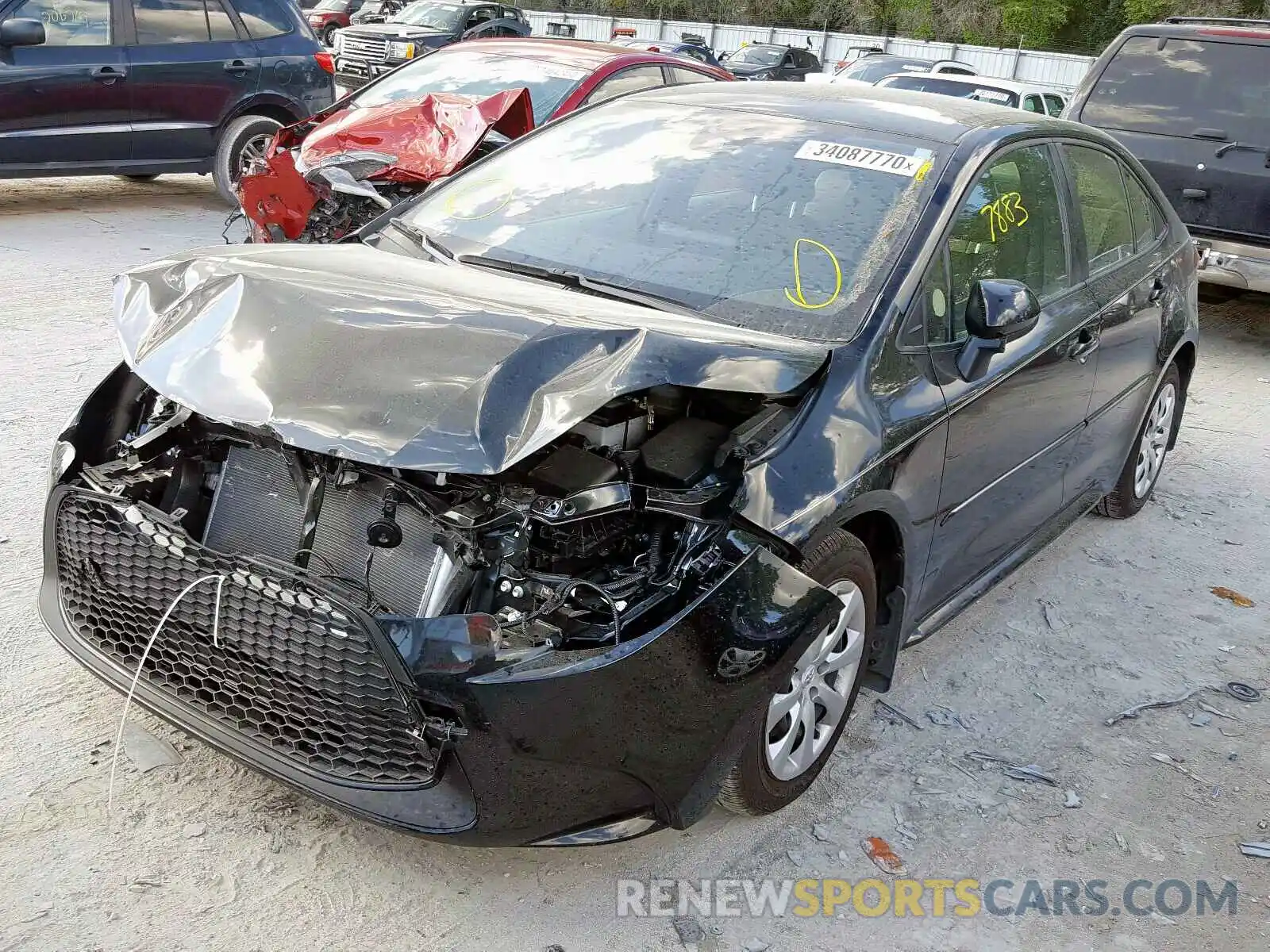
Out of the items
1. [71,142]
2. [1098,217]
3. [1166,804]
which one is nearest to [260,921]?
[1166,804]

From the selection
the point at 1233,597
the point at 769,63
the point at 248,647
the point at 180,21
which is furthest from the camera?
the point at 769,63

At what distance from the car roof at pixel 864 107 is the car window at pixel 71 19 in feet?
20.2

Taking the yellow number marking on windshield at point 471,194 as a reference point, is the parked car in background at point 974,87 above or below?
above

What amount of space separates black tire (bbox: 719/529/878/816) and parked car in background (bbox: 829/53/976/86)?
12.3m

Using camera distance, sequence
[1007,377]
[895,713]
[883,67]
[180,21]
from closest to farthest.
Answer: [1007,377] → [895,713] → [180,21] → [883,67]

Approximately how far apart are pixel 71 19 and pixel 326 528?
7649 mm

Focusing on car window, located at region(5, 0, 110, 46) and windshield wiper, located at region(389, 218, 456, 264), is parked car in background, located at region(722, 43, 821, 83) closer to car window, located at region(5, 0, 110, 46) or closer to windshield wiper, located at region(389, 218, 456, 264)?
car window, located at region(5, 0, 110, 46)

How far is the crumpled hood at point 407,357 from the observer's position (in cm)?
262

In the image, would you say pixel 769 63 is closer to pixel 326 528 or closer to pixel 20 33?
pixel 20 33

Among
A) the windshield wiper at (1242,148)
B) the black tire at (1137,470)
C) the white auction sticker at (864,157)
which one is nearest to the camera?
the white auction sticker at (864,157)

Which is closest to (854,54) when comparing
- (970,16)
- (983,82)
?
(970,16)

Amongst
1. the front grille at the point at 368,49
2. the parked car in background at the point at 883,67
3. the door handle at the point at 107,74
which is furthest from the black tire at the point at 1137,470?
the front grille at the point at 368,49

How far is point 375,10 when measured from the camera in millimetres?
28125

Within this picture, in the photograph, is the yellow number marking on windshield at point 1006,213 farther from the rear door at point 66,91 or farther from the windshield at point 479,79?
the rear door at point 66,91
